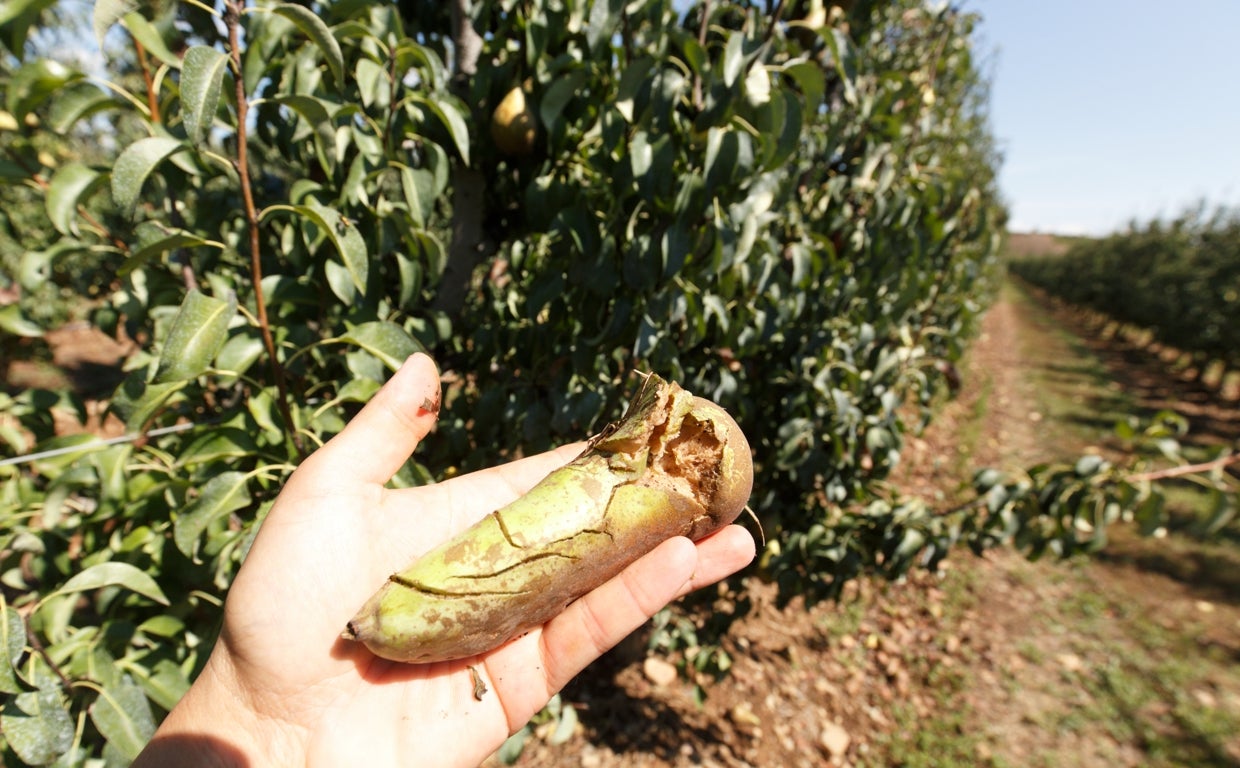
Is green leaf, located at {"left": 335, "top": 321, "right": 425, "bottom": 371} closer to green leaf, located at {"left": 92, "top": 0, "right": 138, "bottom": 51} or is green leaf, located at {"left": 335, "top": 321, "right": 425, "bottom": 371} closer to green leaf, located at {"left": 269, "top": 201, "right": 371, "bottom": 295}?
green leaf, located at {"left": 269, "top": 201, "right": 371, "bottom": 295}

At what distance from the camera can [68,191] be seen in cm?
161

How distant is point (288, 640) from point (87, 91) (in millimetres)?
1533

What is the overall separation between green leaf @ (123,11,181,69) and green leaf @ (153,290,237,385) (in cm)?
69

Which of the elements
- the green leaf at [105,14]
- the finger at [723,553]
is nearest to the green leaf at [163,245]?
the green leaf at [105,14]

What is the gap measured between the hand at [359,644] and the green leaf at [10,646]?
1.04ft

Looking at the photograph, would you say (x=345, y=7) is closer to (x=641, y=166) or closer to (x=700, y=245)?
(x=641, y=166)

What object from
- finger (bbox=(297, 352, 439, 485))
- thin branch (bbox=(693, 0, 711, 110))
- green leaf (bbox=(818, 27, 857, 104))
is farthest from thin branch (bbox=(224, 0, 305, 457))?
green leaf (bbox=(818, 27, 857, 104))

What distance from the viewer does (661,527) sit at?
5.35 ft

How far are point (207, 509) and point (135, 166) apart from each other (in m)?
0.86

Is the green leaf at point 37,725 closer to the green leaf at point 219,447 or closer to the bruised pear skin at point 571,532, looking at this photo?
the green leaf at point 219,447

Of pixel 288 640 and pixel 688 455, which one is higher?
pixel 688 455

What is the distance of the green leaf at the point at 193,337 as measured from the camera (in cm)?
136

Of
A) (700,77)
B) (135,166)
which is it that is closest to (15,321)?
(135,166)

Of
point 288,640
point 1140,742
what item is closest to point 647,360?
point 288,640
